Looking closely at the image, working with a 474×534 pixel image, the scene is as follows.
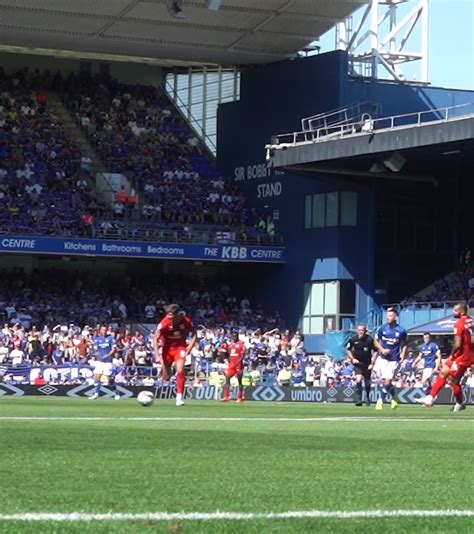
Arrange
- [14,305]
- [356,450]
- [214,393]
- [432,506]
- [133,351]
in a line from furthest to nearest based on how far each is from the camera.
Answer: [14,305], [133,351], [214,393], [356,450], [432,506]

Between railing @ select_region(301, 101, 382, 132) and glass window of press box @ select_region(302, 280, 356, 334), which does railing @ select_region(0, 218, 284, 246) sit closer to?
glass window of press box @ select_region(302, 280, 356, 334)

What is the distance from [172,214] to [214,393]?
18.1 meters

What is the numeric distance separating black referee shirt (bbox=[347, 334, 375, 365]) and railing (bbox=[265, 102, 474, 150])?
20.2 metres

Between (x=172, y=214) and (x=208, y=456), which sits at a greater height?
(x=172, y=214)

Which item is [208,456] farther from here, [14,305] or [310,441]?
[14,305]

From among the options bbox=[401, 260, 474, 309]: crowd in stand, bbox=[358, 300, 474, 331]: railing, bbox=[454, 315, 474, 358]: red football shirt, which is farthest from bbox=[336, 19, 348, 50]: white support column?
bbox=[454, 315, 474, 358]: red football shirt

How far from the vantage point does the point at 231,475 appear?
9.16 meters

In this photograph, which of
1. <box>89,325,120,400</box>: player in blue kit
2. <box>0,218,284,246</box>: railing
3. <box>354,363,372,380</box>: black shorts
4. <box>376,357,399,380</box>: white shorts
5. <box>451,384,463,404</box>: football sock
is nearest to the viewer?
<box>451,384,463,404</box>: football sock

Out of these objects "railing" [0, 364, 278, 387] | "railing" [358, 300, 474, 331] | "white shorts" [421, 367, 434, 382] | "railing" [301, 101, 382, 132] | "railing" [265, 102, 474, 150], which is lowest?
"railing" [0, 364, 278, 387]

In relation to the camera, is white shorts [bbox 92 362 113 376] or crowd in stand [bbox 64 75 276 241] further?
crowd in stand [bbox 64 75 276 241]

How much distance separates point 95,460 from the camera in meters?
10.1

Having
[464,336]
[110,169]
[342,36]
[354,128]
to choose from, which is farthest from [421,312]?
[464,336]

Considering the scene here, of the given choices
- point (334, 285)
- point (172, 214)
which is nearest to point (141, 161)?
point (172, 214)

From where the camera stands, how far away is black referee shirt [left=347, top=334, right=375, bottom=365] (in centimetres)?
3095
